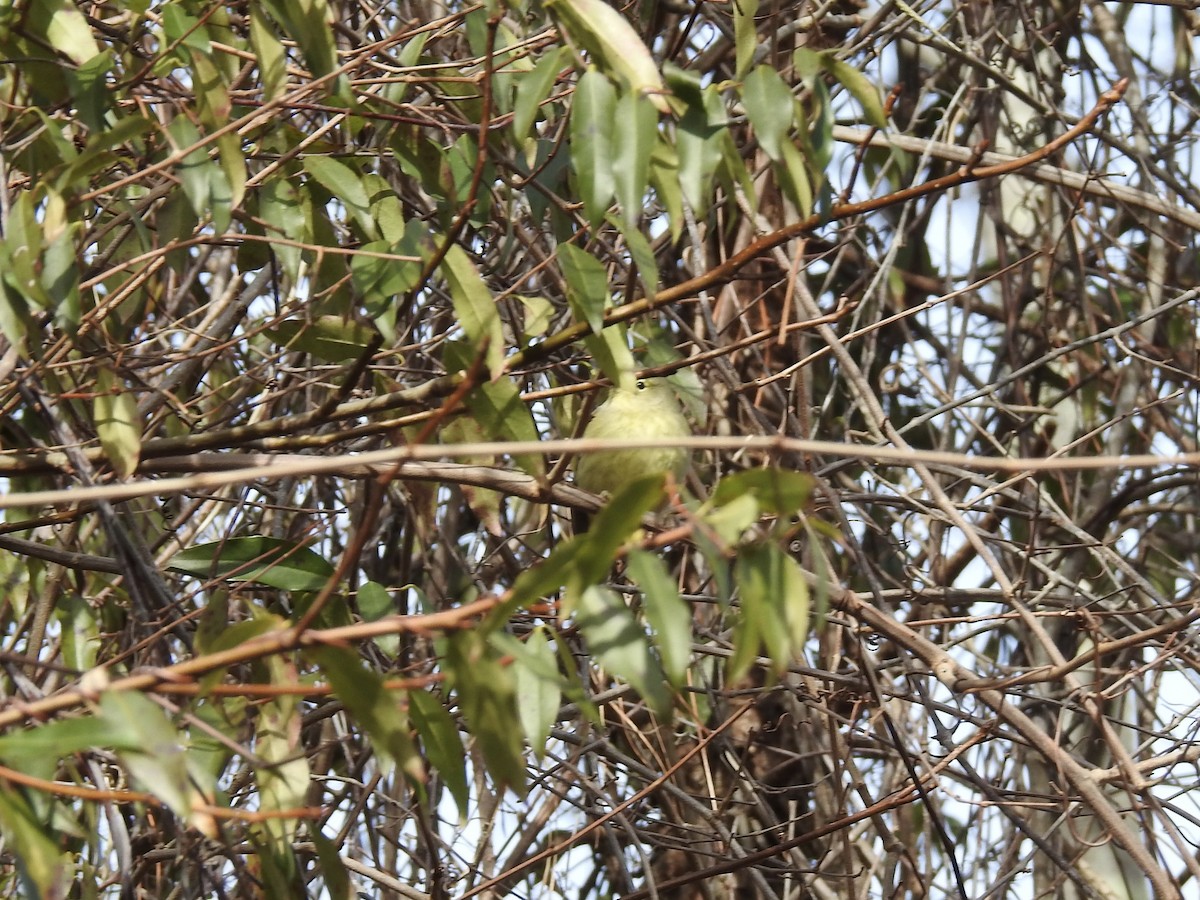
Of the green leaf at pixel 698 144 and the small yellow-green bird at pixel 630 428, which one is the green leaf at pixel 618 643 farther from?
the small yellow-green bird at pixel 630 428

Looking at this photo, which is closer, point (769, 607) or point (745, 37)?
point (769, 607)

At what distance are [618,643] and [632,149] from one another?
0.56m

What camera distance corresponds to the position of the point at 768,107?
1.61 m

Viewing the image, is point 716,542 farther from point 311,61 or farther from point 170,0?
point 170,0

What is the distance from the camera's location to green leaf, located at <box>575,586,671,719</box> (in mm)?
1233

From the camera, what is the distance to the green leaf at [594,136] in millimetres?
1565

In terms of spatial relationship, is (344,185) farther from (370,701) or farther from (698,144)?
(370,701)

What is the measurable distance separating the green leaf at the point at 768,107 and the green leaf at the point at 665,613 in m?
0.54

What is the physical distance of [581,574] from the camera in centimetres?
127

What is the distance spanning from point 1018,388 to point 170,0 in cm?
319

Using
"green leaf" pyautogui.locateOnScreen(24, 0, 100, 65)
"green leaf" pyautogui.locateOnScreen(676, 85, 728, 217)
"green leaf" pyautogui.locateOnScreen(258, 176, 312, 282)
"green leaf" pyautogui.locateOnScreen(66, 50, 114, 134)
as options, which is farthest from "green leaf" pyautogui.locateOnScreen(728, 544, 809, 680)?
"green leaf" pyautogui.locateOnScreen(24, 0, 100, 65)

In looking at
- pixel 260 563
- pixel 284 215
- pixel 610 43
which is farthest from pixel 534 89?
pixel 260 563

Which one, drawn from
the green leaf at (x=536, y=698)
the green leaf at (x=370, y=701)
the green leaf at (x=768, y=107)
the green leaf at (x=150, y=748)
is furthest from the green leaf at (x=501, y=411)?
→ the green leaf at (x=150, y=748)

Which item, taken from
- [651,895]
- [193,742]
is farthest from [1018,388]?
[193,742]
